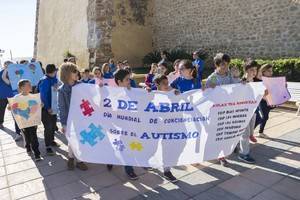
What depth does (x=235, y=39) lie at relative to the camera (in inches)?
524

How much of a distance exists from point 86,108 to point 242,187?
227 cm

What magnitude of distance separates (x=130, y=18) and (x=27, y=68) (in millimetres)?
11613

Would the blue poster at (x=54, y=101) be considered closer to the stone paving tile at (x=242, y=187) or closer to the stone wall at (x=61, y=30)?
the stone paving tile at (x=242, y=187)

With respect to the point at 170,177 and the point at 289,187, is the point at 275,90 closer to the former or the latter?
the point at 289,187

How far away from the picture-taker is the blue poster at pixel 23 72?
7312 millimetres

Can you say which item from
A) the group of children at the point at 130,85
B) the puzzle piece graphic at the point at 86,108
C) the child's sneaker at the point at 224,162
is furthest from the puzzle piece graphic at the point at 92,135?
the child's sneaker at the point at 224,162

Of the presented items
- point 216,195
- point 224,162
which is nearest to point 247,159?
point 224,162

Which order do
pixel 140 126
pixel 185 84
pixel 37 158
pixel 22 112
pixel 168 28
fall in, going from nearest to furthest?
pixel 140 126 < pixel 185 84 < pixel 22 112 < pixel 37 158 < pixel 168 28

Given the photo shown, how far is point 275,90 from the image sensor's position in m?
5.56

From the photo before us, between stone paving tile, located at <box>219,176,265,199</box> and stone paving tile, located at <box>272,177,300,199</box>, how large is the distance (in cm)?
20

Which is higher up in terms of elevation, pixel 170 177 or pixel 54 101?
pixel 54 101

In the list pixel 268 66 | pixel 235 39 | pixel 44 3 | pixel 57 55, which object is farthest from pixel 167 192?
pixel 44 3

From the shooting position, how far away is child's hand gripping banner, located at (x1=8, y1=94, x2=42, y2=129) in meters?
5.06

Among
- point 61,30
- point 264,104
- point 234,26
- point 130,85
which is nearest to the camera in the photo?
point 130,85
